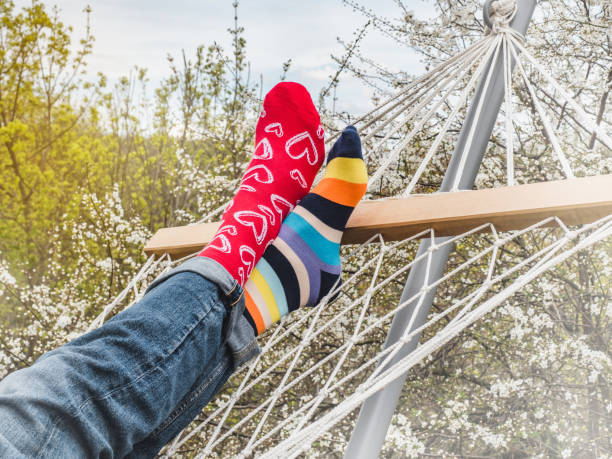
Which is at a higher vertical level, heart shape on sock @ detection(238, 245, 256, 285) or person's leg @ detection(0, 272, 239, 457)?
heart shape on sock @ detection(238, 245, 256, 285)

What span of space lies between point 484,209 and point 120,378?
0.48 metres

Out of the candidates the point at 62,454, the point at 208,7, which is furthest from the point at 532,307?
the point at 208,7

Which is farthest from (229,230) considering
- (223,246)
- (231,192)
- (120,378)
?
(231,192)

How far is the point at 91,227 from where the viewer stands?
222cm

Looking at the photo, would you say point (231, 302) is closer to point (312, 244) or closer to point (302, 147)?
point (312, 244)

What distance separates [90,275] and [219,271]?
191 centimetres

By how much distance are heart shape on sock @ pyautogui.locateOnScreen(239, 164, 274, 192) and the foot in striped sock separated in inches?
2.6

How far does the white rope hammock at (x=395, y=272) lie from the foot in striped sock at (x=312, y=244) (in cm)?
4

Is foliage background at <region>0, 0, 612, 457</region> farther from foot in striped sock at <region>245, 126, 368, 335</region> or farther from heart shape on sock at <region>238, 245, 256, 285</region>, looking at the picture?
heart shape on sock at <region>238, 245, 256, 285</region>

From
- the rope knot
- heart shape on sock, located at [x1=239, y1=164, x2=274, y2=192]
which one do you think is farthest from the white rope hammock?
heart shape on sock, located at [x1=239, y1=164, x2=274, y2=192]

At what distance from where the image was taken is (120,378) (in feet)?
1.61

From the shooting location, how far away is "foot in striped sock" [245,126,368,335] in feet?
2.34

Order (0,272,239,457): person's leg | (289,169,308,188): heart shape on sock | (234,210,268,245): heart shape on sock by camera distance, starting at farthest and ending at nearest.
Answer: (289,169,308,188): heart shape on sock → (234,210,268,245): heart shape on sock → (0,272,239,457): person's leg

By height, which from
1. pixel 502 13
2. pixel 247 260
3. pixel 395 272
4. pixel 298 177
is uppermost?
pixel 502 13
